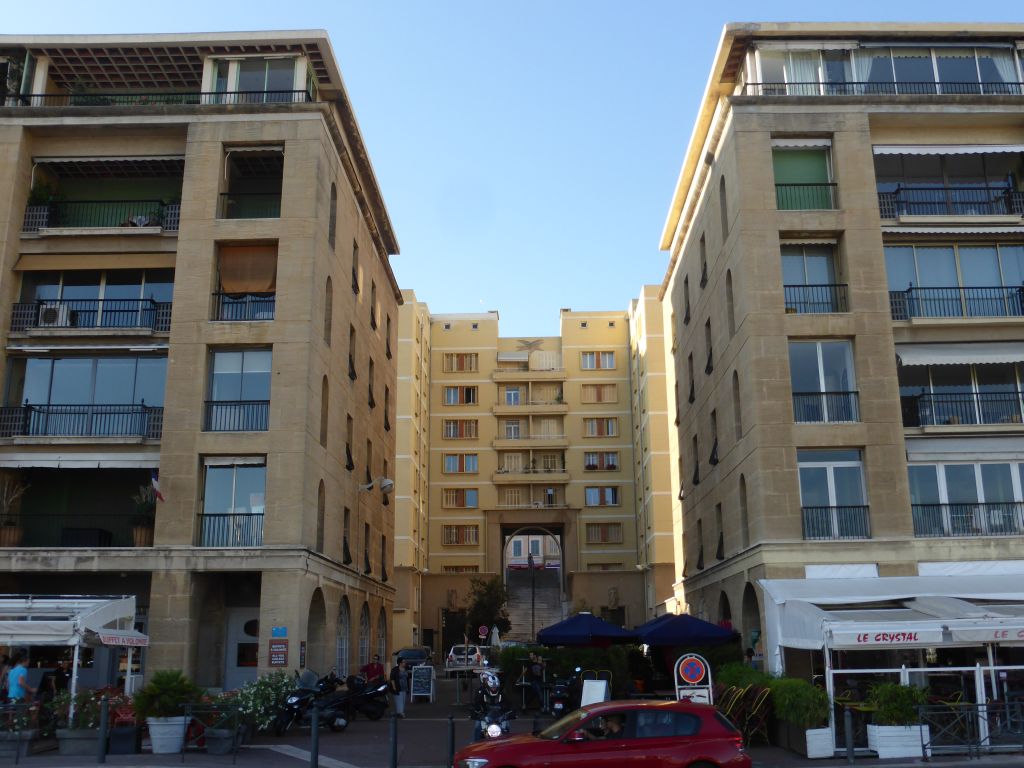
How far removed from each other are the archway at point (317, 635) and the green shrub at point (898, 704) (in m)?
16.6

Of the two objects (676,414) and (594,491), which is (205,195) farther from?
(594,491)

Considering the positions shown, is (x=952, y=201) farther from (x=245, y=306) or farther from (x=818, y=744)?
(x=245, y=306)

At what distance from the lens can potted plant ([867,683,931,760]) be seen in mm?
18391

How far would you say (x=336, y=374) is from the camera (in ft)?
110

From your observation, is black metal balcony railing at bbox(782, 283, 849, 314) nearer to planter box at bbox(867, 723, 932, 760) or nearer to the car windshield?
planter box at bbox(867, 723, 932, 760)

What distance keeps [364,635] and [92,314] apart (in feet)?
50.0

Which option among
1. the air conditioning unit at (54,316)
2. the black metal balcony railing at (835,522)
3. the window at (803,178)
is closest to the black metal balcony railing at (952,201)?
the window at (803,178)

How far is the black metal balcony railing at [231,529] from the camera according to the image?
28016 mm

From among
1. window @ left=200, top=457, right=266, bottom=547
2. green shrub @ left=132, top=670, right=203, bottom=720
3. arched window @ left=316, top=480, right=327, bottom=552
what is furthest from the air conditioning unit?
green shrub @ left=132, top=670, right=203, bottom=720

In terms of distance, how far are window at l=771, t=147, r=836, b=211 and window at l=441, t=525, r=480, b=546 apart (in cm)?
4176

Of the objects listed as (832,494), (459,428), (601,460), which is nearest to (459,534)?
(459,428)

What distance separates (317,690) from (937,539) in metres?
15.7

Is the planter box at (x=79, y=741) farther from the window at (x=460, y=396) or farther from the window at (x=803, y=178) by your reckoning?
the window at (x=460, y=396)

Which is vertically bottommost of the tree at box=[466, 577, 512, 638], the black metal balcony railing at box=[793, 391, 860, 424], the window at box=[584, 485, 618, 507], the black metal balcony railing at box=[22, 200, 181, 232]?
the tree at box=[466, 577, 512, 638]
